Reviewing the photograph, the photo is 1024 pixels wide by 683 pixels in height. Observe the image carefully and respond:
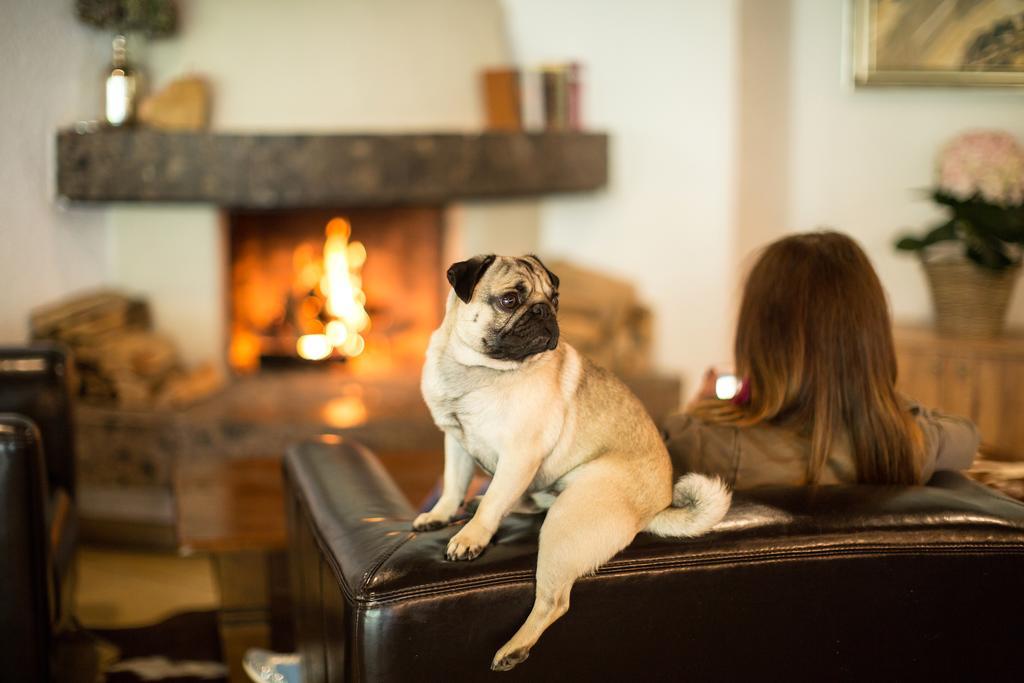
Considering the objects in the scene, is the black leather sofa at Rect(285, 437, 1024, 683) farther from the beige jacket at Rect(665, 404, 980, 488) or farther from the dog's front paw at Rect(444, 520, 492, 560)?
A: the beige jacket at Rect(665, 404, 980, 488)

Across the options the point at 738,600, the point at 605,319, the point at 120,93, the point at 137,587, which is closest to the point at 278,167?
the point at 120,93

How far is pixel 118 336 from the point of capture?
3.69 m

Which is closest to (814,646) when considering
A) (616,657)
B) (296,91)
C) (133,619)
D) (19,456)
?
(616,657)

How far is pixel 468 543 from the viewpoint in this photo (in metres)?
1.29

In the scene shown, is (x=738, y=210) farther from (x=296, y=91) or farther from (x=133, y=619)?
(x=133, y=619)

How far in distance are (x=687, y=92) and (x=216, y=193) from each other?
1740 millimetres

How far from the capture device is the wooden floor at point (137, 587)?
2.95 m

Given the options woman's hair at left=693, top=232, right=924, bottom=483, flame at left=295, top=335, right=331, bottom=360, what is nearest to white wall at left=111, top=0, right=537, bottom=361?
flame at left=295, top=335, right=331, bottom=360

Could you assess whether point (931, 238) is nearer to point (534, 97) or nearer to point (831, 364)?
point (534, 97)

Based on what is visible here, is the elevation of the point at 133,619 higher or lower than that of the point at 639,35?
lower

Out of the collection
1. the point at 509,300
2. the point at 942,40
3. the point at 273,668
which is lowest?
the point at 273,668

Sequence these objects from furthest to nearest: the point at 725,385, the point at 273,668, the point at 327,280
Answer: the point at 327,280
the point at 725,385
the point at 273,668

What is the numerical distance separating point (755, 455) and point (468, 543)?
0.55m

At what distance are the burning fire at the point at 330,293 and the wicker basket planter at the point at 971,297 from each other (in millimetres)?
2186
